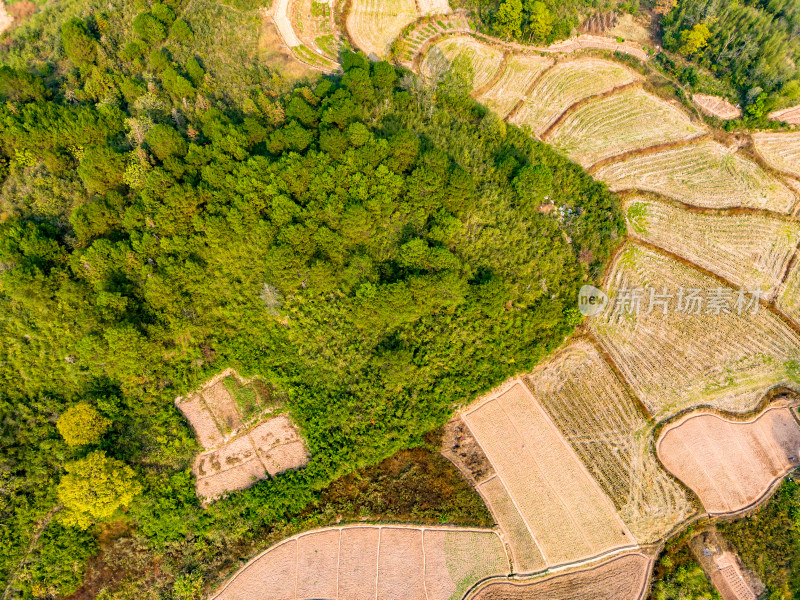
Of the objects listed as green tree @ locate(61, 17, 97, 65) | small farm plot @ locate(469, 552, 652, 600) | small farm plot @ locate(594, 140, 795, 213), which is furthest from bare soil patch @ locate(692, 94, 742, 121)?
green tree @ locate(61, 17, 97, 65)

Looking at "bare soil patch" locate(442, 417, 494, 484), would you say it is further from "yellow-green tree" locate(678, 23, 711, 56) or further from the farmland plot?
"yellow-green tree" locate(678, 23, 711, 56)

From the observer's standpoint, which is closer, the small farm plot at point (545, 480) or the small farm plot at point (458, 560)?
the small farm plot at point (458, 560)

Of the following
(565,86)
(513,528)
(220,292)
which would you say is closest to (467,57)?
(565,86)

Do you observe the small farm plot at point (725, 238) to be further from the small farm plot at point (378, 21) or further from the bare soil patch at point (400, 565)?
the bare soil patch at point (400, 565)

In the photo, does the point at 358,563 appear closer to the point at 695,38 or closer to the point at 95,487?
the point at 95,487

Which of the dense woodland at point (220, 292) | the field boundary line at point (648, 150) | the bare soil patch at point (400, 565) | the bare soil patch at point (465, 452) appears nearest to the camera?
the dense woodland at point (220, 292)

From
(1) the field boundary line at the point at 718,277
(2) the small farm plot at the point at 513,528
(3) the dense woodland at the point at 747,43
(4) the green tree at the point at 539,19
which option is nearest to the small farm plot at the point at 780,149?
(3) the dense woodland at the point at 747,43
